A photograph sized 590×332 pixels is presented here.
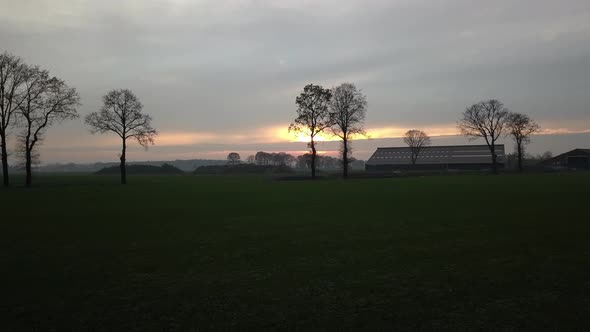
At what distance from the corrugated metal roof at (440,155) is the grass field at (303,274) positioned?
103m

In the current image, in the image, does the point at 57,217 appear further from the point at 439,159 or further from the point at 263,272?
the point at 439,159

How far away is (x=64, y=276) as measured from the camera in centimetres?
954

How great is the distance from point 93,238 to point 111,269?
17.3 feet

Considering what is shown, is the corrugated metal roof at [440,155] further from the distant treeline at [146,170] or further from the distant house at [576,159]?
the distant treeline at [146,170]

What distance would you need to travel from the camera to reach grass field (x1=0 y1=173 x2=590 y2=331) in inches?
260

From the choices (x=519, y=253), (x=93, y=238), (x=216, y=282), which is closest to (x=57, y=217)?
(x=93, y=238)

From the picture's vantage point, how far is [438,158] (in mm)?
119625

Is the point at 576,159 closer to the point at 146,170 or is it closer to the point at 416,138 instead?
the point at 416,138

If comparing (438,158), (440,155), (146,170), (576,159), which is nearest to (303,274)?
(438,158)

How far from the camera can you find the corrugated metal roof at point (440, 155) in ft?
371

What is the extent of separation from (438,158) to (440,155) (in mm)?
1508

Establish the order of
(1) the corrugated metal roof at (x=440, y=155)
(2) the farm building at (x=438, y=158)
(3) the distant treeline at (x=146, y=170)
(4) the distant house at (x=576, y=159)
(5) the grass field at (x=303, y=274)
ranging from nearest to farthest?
(5) the grass field at (x=303, y=274) < (4) the distant house at (x=576, y=159) < (2) the farm building at (x=438, y=158) < (1) the corrugated metal roof at (x=440, y=155) < (3) the distant treeline at (x=146, y=170)

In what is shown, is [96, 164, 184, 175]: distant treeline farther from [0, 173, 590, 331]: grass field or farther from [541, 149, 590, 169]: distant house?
[0, 173, 590, 331]: grass field

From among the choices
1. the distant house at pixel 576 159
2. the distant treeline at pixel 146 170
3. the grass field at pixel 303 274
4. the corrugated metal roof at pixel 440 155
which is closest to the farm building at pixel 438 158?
the corrugated metal roof at pixel 440 155
